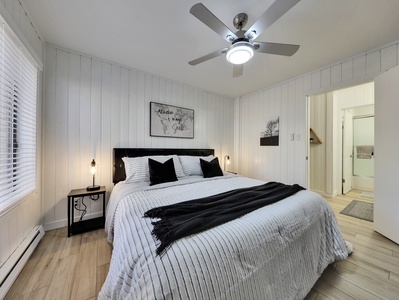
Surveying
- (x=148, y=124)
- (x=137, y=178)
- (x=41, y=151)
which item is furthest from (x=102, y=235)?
(x=148, y=124)

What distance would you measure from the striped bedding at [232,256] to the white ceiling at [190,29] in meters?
1.82

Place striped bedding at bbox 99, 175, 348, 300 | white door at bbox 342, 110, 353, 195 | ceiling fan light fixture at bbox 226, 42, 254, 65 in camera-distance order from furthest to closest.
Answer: white door at bbox 342, 110, 353, 195 < ceiling fan light fixture at bbox 226, 42, 254, 65 < striped bedding at bbox 99, 175, 348, 300

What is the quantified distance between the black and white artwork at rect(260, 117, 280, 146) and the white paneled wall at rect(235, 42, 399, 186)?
90mm

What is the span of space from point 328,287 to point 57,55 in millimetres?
4000

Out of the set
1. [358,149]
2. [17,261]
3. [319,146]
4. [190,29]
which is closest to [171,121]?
[190,29]

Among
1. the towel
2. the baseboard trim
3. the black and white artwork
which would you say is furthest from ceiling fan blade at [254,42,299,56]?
the towel

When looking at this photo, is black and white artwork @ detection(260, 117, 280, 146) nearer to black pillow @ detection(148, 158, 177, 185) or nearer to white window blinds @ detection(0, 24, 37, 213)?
black pillow @ detection(148, 158, 177, 185)

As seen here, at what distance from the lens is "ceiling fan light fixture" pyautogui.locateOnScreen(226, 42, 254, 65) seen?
1.50 metres

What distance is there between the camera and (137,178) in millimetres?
2262

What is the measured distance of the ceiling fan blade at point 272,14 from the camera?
110 centimetres

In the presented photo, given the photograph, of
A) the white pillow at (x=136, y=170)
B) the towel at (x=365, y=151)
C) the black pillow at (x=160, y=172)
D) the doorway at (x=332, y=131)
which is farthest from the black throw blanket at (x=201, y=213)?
the towel at (x=365, y=151)

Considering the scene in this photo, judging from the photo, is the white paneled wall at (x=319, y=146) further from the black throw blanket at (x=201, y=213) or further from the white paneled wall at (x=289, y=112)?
the black throw blanket at (x=201, y=213)

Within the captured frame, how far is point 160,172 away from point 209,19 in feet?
5.82

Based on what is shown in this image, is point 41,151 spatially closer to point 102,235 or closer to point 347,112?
point 102,235
